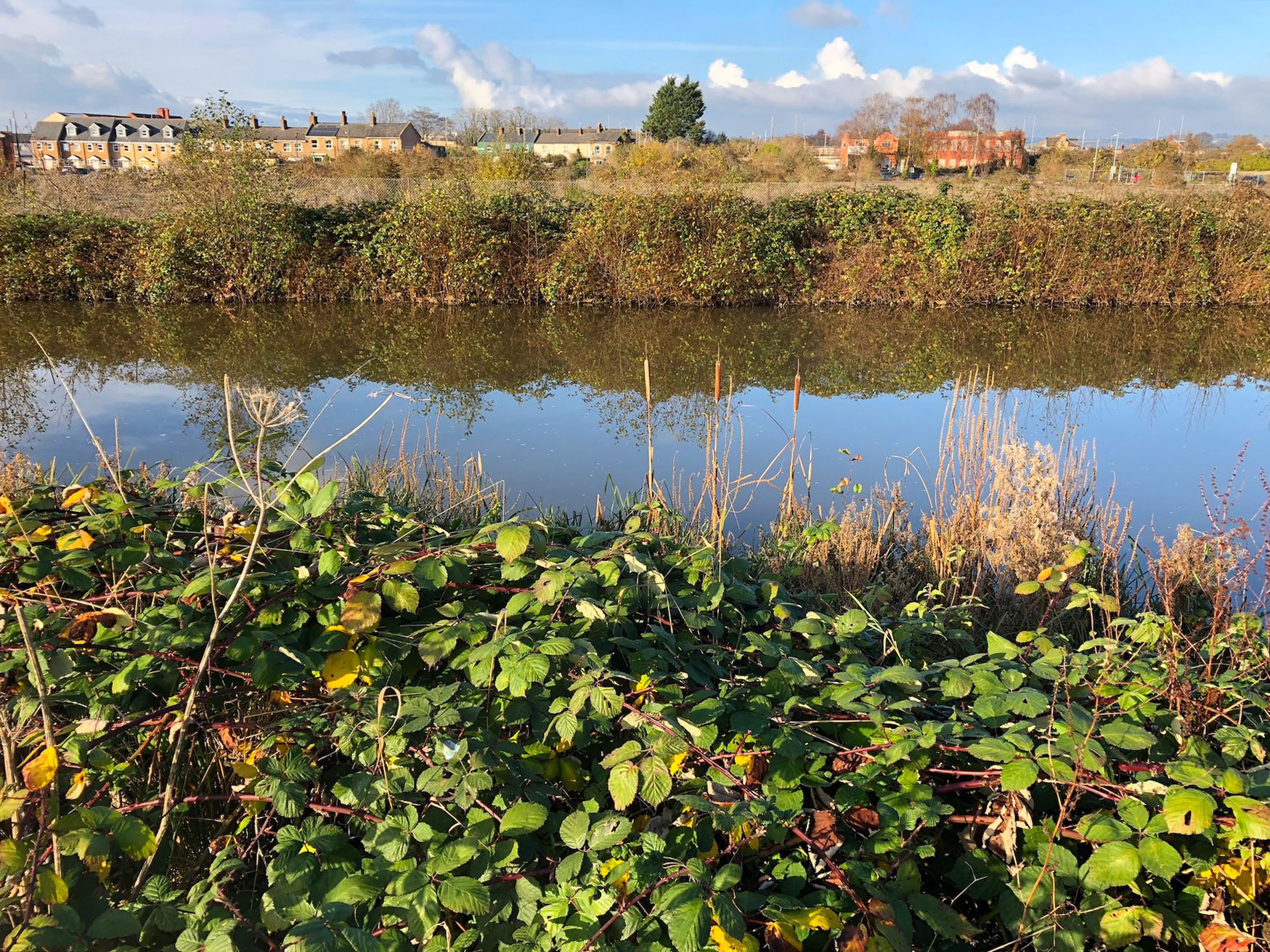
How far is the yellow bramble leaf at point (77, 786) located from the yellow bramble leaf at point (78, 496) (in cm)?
77

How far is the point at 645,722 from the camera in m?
1.51

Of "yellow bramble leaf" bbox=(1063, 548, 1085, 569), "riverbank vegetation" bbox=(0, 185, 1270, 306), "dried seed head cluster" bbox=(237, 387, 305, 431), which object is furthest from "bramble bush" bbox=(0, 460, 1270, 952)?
"riverbank vegetation" bbox=(0, 185, 1270, 306)

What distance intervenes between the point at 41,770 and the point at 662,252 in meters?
15.3

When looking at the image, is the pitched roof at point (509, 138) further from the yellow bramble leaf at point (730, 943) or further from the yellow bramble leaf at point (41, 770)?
the yellow bramble leaf at point (730, 943)

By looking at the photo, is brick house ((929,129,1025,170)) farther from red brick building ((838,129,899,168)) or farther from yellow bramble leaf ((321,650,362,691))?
yellow bramble leaf ((321,650,362,691))

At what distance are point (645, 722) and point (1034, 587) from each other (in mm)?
1304

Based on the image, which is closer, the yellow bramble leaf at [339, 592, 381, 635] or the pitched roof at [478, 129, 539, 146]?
the yellow bramble leaf at [339, 592, 381, 635]

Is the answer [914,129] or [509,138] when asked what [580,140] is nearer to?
[914,129]

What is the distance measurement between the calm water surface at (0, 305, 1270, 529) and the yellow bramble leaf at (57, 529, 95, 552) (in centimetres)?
221

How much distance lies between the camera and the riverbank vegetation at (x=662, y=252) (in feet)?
51.6

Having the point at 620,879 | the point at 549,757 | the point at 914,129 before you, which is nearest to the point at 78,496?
the point at 549,757

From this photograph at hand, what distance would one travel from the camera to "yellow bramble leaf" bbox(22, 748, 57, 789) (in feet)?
4.45

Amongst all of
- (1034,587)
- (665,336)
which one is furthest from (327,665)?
(665,336)

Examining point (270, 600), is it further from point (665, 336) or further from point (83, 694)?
point (665, 336)
